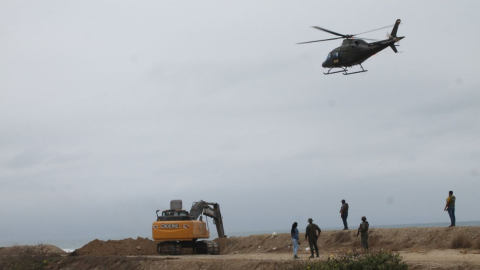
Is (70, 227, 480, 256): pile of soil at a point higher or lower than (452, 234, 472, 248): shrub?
higher

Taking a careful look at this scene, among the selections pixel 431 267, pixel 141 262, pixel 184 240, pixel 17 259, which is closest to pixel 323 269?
pixel 431 267

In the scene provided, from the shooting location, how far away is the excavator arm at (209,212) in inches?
1419

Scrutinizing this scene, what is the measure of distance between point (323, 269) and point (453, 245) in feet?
29.3

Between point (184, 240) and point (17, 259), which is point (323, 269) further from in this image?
point (17, 259)

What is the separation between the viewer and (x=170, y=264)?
2717 cm

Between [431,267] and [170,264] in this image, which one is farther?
[170,264]

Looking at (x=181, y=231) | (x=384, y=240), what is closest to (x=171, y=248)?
(x=181, y=231)

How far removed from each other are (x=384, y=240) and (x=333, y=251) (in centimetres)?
254

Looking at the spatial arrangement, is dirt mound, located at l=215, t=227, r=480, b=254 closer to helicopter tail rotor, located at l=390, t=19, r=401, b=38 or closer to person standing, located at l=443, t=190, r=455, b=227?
person standing, located at l=443, t=190, r=455, b=227

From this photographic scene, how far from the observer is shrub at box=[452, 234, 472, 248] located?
981 inches

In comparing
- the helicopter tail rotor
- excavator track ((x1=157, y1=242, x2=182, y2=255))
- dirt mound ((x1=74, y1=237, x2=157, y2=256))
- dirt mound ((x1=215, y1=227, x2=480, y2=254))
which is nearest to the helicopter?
the helicopter tail rotor

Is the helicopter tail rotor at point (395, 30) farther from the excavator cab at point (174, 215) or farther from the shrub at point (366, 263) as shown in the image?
the shrub at point (366, 263)

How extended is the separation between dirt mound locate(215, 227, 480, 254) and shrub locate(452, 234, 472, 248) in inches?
4.6

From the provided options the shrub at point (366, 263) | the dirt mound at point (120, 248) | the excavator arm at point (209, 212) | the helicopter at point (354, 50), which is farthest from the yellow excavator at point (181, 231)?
the shrub at point (366, 263)
